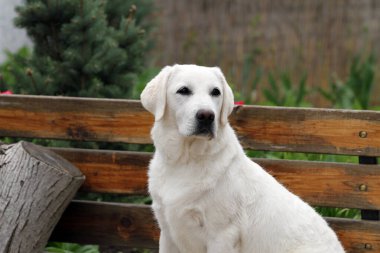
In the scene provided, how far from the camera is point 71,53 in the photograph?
6.00 m

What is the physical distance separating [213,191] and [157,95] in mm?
557

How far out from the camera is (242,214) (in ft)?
13.3

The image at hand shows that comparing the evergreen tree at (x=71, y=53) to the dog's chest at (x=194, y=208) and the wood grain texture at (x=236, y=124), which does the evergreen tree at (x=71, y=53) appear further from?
the dog's chest at (x=194, y=208)

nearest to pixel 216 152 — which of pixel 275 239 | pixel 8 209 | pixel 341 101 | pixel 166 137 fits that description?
pixel 166 137

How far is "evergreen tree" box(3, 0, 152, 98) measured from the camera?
6.03m

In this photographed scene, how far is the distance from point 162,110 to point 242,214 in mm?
658

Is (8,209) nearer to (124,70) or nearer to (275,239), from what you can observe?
(275,239)

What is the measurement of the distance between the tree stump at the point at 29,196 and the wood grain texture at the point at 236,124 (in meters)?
0.38

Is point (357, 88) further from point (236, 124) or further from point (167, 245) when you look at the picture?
point (167, 245)

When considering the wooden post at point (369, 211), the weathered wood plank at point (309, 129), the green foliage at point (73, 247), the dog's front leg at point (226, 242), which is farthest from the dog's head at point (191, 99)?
the green foliage at point (73, 247)

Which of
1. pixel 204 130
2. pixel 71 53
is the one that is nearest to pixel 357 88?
pixel 71 53

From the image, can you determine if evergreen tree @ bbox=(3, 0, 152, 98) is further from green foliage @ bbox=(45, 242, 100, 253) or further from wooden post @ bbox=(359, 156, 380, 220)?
wooden post @ bbox=(359, 156, 380, 220)

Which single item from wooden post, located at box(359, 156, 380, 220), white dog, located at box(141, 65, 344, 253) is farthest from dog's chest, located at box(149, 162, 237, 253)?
wooden post, located at box(359, 156, 380, 220)

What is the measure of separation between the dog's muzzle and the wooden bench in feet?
3.66
